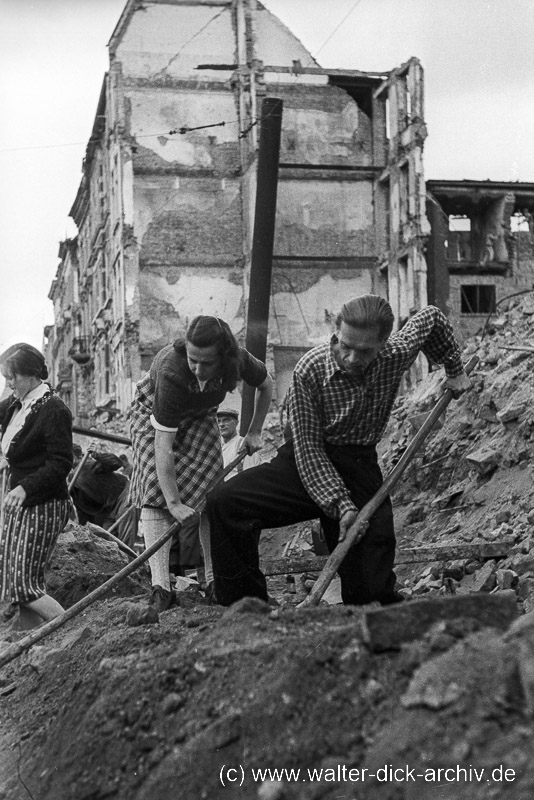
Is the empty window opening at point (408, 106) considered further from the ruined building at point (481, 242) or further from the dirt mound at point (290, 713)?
the dirt mound at point (290, 713)

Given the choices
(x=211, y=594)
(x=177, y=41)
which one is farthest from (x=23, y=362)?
(x=177, y=41)

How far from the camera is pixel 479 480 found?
10281mm

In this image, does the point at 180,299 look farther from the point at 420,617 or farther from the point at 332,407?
the point at 420,617

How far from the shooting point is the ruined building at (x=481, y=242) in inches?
1156

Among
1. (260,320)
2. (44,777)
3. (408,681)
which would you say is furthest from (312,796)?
(260,320)

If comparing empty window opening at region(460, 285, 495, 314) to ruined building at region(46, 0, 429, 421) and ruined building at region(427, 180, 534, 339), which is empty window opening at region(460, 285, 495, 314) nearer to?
ruined building at region(427, 180, 534, 339)

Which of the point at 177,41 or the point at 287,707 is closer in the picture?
the point at 287,707

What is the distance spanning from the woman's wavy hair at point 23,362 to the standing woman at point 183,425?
58 cm

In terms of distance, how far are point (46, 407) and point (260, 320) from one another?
1068 cm

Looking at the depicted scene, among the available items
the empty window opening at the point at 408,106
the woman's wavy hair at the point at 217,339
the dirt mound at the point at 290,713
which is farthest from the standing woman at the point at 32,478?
the empty window opening at the point at 408,106

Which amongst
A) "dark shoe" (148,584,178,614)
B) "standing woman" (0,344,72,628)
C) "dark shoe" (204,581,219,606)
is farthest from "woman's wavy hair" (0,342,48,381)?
"dark shoe" (204,581,219,606)

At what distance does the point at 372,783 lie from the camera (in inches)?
111

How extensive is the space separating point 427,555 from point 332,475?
2575 millimetres

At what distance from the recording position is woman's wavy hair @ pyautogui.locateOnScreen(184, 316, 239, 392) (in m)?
5.38
